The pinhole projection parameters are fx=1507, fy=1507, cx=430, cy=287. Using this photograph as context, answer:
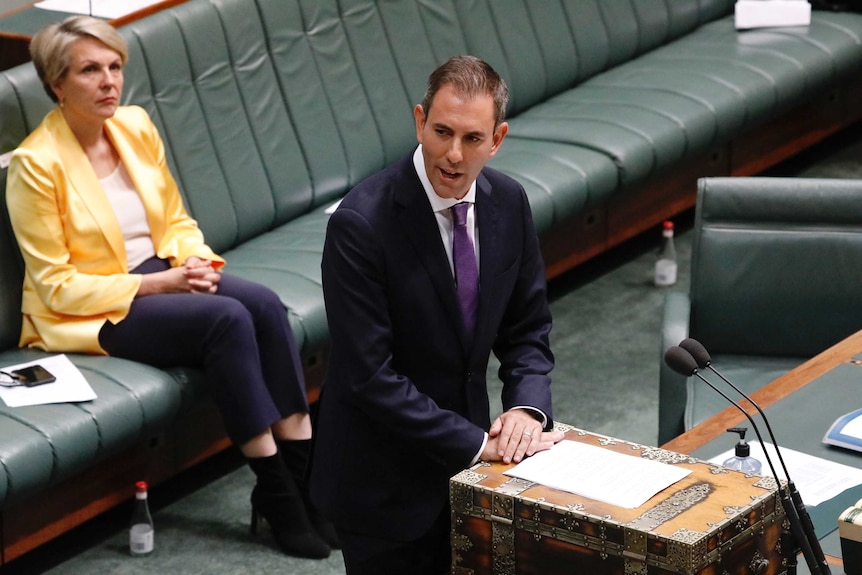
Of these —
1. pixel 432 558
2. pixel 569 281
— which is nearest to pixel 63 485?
pixel 432 558

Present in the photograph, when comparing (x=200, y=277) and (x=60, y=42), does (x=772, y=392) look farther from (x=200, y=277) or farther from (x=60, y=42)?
(x=60, y=42)

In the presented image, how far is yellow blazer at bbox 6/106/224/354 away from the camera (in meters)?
3.97

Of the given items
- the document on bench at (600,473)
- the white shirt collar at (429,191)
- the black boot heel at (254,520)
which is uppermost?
the white shirt collar at (429,191)

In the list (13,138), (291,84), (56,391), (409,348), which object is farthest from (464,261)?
(291,84)

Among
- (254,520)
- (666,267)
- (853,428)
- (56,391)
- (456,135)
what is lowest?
(666,267)

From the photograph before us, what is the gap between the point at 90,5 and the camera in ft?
15.7

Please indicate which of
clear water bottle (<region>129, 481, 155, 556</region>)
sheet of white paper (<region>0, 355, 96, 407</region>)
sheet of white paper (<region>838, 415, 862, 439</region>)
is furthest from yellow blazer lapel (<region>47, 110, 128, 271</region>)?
sheet of white paper (<region>838, 415, 862, 439</region>)

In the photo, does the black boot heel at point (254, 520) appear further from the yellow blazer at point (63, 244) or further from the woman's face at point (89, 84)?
the woman's face at point (89, 84)

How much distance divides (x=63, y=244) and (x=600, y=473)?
2.13 meters

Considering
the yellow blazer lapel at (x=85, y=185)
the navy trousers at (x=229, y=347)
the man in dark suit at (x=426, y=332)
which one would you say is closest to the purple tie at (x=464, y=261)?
the man in dark suit at (x=426, y=332)

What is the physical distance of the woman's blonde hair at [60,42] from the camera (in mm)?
4000

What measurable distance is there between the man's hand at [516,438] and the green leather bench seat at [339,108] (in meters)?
1.51

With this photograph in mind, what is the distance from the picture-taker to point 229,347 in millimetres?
3924

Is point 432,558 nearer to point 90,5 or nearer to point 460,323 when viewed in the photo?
point 460,323
